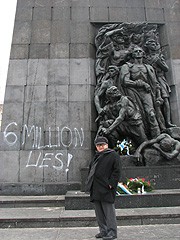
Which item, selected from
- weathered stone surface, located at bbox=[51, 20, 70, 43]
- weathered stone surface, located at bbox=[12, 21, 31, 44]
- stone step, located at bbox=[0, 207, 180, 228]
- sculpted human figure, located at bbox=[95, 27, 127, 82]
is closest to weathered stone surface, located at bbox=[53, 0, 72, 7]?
weathered stone surface, located at bbox=[51, 20, 70, 43]

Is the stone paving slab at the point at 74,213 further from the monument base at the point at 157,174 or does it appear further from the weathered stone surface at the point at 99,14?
the weathered stone surface at the point at 99,14

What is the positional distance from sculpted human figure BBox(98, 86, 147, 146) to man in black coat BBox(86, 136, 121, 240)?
4.24 m

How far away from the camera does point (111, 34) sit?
10.4 meters

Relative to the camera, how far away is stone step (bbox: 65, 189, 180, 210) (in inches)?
249

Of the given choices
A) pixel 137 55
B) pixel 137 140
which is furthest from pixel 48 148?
pixel 137 55

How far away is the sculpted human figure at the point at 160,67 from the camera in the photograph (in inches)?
386

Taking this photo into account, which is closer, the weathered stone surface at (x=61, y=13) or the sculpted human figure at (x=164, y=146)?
the sculpted human figure at (x=164, y=146)

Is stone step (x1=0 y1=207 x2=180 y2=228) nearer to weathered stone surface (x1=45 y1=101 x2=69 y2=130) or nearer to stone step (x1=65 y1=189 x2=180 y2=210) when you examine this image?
stone step (x1=65 y1=189 x2=180 y2=210)

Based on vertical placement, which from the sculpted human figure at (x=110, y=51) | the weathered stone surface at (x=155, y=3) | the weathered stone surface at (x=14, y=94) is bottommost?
the weathered stone surface at (x=14, y=94)

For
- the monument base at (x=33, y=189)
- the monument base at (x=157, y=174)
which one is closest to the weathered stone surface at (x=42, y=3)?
the monument base at (x=157, y=174)

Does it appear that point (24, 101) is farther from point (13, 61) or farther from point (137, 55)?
point (137, 55)

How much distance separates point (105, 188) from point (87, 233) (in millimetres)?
1589

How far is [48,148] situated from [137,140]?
3699 mm

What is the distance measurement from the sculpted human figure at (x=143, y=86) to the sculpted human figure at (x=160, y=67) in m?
0.41
